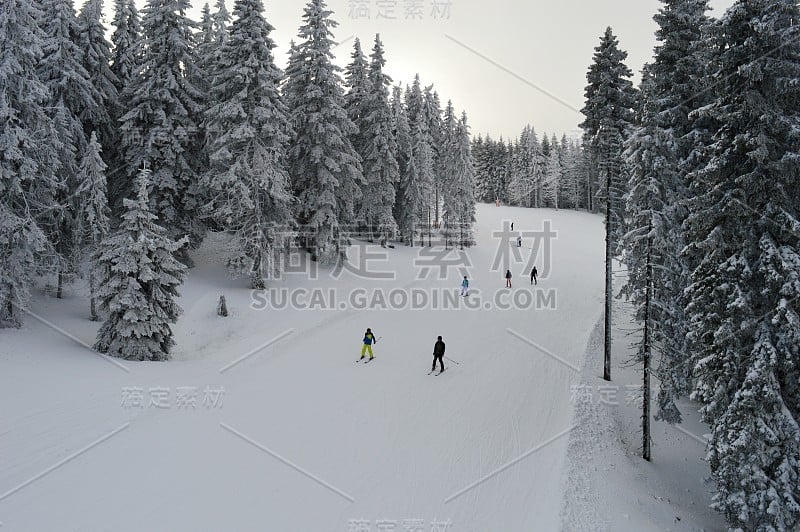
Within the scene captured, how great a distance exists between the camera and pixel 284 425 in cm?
1395

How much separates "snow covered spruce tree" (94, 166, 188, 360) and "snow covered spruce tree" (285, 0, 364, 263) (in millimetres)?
12466

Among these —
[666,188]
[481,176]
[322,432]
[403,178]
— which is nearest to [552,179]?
[481,176]

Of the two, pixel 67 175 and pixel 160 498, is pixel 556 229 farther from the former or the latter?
pixel 160 498

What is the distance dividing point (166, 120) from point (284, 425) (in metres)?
19.7

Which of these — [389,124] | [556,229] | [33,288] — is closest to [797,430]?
[33,288]

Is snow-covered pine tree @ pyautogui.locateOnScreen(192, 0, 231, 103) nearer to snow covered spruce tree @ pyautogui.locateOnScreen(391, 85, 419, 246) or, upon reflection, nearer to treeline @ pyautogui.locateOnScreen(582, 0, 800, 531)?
snow covered spruce tree @ pyautogui.locateOnScreen(391, 85, 419, 246)

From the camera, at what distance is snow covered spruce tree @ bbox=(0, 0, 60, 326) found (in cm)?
1667

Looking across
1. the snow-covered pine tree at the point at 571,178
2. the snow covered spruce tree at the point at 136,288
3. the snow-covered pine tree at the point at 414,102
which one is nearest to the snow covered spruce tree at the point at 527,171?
the snow-covered pine tree at the point at 571,178

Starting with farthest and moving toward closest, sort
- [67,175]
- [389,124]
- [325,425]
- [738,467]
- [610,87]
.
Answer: [389,124] < [67,175] < [610,87] < [325,425] < [738,467]

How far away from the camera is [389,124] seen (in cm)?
3984

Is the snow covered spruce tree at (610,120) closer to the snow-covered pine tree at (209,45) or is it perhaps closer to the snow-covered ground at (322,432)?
the snow-covered ground at (322,432)

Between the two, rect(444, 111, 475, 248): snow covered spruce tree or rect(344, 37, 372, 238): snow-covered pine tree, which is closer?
rect(344, 37, 372, 238): snow-covered pine tree

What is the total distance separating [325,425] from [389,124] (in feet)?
103

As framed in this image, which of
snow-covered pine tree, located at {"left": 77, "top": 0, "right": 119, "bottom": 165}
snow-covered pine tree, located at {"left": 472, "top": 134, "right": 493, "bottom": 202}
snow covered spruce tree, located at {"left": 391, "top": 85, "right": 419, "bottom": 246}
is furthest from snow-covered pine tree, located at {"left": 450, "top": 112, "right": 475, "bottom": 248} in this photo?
snow-covered pine tree, located at {"left": 472, "top": 134, "right": 493, "bottom": 202}
